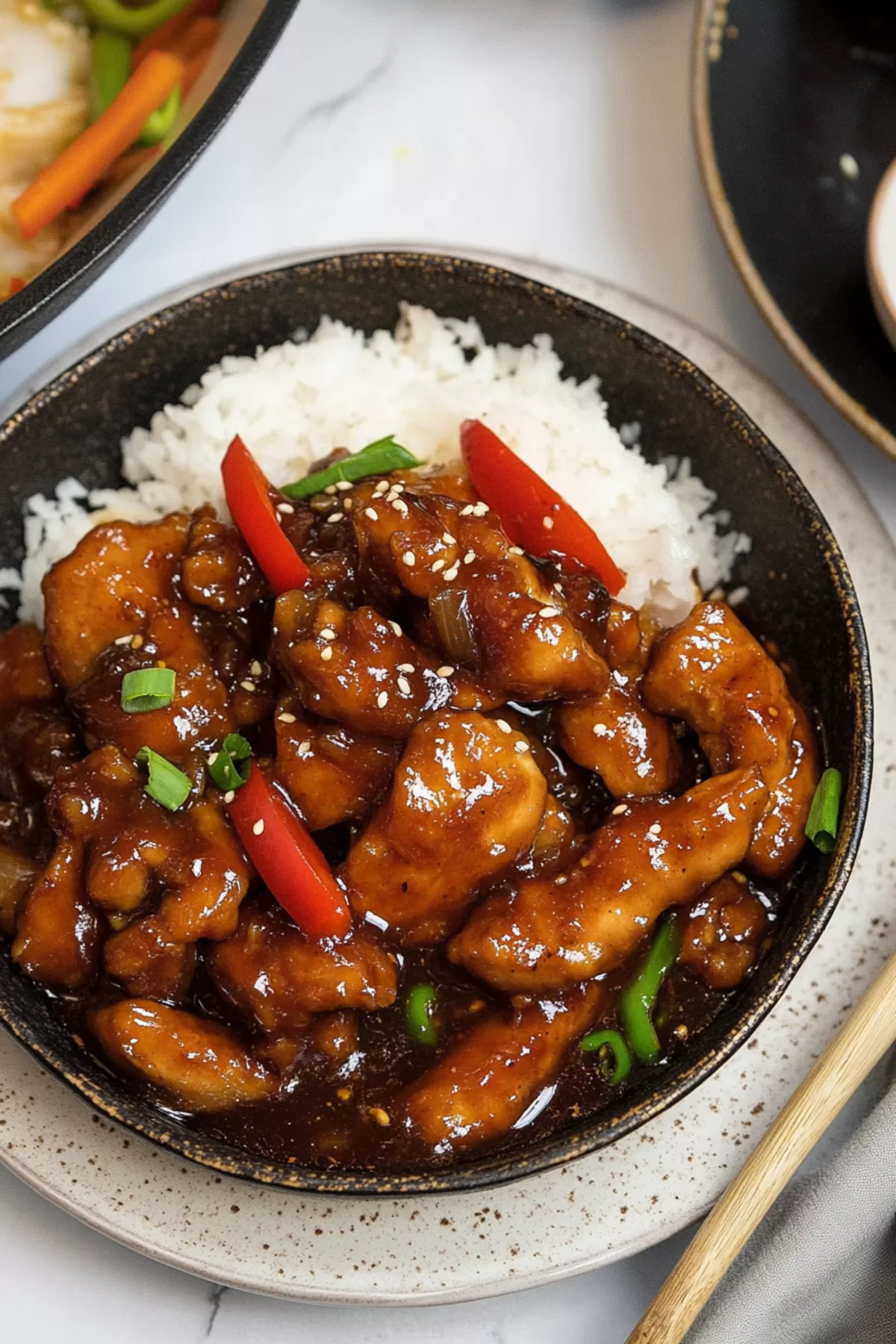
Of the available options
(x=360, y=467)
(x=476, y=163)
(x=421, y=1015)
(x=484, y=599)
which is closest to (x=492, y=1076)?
(x=421, y=1015)

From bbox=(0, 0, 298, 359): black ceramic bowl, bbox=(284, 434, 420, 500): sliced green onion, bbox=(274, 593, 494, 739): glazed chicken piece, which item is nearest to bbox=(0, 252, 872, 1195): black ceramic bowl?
bbox=(0, 0, 298, 359): black ceramic bowl

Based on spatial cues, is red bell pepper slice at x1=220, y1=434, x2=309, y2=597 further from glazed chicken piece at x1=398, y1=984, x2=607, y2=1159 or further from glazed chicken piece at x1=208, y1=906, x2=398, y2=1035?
glazed chicken piece at x1=398, y1=984, x2=607, y2=1159

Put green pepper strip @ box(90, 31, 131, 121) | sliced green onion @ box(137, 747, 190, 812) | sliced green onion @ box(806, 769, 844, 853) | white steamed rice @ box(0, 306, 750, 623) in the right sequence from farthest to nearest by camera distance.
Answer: green pepper strip @ box(90, 31, 131, 121) → white steamed rice @ box(0, 306, 750, 623) → sliced green onion @ box(806, 769, 844, 853) → sliced green onion @ box(137, 747, 190, 812)

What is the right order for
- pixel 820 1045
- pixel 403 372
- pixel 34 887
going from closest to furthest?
pixel 34 887
pixel 820 1045
pixel 403 372

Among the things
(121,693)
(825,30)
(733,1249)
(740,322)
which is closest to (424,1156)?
(733,1249)

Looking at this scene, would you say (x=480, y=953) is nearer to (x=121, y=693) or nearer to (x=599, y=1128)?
(x=599, y=1128)

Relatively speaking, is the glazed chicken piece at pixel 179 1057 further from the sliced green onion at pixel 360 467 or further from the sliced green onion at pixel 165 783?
the sliced green onion at pixel 360 467

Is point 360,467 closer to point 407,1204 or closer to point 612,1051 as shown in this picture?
point 612,1051
